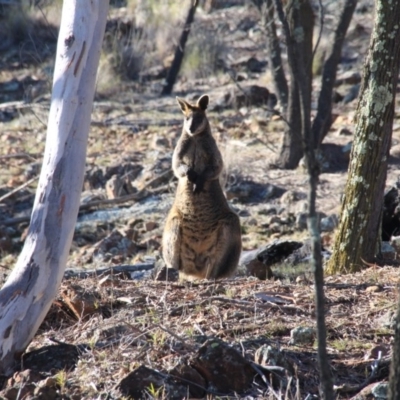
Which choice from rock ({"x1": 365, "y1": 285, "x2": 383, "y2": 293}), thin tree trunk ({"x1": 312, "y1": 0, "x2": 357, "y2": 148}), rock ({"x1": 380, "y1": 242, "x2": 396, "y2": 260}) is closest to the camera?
rock ({"x1": 365, "y1": 285, "x2": 383, "y2": 293})

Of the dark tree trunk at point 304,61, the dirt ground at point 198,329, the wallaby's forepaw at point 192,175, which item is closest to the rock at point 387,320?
the dirt ground at point 198,329

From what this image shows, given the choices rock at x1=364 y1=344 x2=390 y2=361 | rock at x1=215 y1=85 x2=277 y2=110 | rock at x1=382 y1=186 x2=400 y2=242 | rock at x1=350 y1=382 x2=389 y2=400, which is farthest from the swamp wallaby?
rock at x1=215 y1=85 x2=277 y2=110

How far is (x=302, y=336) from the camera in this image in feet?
18.7

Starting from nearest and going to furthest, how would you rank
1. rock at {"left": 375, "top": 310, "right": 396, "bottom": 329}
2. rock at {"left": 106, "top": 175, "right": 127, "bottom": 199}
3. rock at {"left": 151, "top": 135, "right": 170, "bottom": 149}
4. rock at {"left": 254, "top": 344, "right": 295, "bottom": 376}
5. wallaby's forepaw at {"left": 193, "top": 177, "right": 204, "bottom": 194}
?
rock at {"left": 254, "top": 344, "right": 295, "bottom": 376}, rock at {"left": 375, "top": 310, "right": 396, "bottom": 329}, wallaby's forepaw at {"left": 193, "top": 177, "right": 204, "bottom": 194}, rock at {"left": 106, "top": 175, "right": 127, "bottom": 199}, rock at {"left": 151, "top": 135, "right": 170, "bottom": 149}

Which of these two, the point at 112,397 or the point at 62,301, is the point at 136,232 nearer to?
the point at 62,301

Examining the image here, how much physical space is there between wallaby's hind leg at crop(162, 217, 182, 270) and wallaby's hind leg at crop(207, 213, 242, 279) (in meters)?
0.38

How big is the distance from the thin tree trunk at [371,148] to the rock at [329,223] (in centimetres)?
421

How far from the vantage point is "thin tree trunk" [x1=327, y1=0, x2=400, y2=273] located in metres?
7.81

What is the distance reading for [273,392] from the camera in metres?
4.88

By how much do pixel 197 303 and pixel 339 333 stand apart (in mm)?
1118

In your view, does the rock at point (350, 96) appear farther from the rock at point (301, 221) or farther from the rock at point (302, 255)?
the rock at point (302, 255)

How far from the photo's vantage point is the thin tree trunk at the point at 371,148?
781cm

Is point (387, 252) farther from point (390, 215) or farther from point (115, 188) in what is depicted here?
point (115, 188)

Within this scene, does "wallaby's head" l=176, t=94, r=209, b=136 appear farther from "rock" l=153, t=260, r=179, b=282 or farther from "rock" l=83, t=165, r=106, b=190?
"rock" l=83, t=165, r=106, b=190
